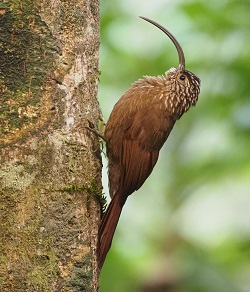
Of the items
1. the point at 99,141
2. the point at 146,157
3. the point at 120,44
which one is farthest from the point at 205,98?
the point at 99,141

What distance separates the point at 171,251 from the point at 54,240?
3129 mm

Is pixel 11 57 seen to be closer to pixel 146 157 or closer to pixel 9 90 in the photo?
pixel 9 90

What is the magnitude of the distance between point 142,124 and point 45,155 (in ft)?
4.85

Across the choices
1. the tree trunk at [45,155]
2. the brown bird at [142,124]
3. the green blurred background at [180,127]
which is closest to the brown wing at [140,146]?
the brown bird at [142,124]

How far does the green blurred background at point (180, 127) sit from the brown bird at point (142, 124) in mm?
877

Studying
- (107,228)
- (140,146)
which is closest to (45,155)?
(107,228)

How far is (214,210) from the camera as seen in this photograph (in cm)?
939

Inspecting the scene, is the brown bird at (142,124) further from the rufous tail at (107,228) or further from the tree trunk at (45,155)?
the tree trunk at (45,155)

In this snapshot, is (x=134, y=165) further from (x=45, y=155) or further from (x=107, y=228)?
(x=45, y=155)

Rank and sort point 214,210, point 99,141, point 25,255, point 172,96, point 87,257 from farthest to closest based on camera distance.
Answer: point 214,210 < point 172,96 < point 99,141 < point 87,257 < point 25,255

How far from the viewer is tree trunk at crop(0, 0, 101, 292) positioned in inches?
142

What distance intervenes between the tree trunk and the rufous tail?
0.12 m

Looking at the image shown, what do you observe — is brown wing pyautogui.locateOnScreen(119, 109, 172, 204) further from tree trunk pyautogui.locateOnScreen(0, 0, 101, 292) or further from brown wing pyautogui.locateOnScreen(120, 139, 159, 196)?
tree trunk pyautogui.locateOnScreen(0, 0, 101, 292)

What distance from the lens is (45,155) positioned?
3.76 meters
